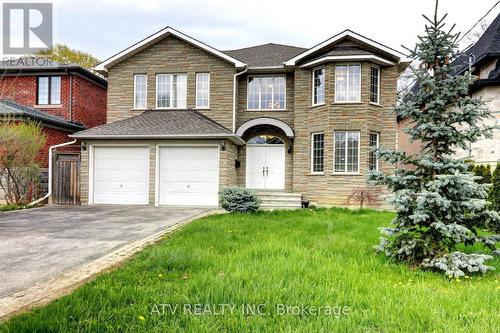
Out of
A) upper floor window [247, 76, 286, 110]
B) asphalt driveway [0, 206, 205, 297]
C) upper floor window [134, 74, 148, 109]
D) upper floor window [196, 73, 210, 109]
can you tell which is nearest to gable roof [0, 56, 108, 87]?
upper floor window [134, 74, 148, 109]

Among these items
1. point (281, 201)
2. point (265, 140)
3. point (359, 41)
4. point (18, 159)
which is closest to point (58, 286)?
point (281, 201)

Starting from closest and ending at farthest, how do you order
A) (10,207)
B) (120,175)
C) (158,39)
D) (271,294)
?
1. (271,294)
2. (10,207)
3. (120,175)
4. (158,39)

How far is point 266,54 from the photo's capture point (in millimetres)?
16859

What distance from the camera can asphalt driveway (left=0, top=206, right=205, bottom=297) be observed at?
4.88 metres

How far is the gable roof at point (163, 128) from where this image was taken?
13.1m

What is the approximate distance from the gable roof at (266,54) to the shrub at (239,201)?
6653mm

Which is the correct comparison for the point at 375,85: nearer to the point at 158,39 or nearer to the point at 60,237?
the point at 158,39

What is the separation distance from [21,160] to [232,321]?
13246mm

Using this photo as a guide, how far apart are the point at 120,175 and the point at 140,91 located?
13.6ft

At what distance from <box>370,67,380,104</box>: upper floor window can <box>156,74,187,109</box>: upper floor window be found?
8.09 meters

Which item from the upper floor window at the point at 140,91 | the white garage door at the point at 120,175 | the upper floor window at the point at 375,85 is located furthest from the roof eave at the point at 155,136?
the upper floor window at the point at 375,85

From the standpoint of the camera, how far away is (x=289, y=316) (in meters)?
3.21

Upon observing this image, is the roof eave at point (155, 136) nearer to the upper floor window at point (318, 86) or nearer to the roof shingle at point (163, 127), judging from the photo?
the roof shingle at point (163, 127)

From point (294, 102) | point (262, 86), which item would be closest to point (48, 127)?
point (262, 86)
